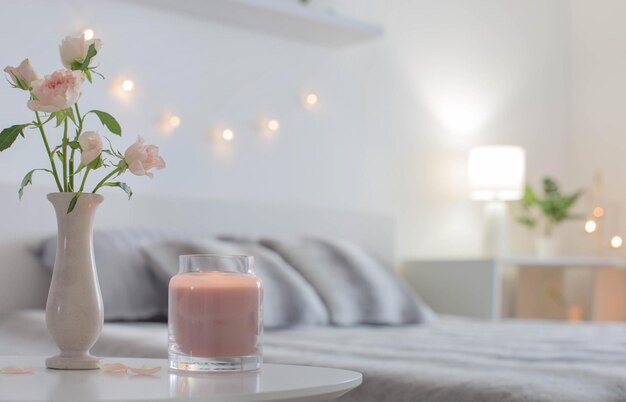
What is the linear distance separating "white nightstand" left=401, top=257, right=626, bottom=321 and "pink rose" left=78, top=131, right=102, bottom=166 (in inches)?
103

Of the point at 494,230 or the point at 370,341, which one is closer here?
the point at 370,341

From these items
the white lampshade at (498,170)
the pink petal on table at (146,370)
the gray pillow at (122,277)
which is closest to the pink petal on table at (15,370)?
the pink petal on table at (146,370)

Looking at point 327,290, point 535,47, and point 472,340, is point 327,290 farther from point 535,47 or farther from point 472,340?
point 535,47

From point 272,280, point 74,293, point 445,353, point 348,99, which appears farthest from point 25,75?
point 348,99

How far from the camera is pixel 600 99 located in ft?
15.3

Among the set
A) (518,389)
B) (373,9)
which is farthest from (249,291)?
(373,9)

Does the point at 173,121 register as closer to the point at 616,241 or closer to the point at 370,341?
the point at 370,341

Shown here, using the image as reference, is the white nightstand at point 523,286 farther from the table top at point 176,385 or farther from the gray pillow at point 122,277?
the table top at point 176,385

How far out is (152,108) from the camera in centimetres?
317

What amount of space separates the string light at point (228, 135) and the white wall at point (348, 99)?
0.03m

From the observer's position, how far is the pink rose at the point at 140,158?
124 cm

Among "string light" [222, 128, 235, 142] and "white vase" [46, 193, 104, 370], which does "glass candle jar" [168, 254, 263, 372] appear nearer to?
"white vase" [46, 193, 104, 370]

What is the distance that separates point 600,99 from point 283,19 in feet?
6.46

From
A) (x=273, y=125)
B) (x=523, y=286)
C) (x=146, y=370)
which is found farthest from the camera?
(x=523, y=286)
